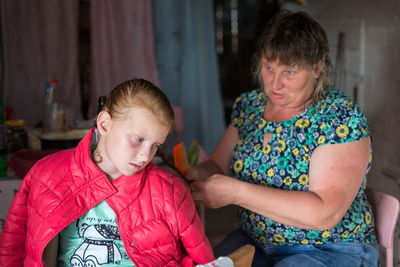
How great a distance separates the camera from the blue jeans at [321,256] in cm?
153

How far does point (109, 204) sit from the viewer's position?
4.30 feet

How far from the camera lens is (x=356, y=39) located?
294cm

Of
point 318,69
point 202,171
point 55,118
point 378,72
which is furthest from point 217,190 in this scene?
point 378,72

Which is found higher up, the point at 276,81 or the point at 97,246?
the point at 276,81

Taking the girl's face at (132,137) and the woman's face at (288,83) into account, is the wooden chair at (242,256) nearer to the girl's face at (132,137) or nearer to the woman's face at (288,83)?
the girl's face at (132,137)

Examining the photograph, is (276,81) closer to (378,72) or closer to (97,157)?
(97,157)

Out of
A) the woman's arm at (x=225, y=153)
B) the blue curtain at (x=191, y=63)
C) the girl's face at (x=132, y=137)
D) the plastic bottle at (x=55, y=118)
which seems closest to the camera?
the girl's face at (x=132, y=137)

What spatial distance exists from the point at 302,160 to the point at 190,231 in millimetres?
465

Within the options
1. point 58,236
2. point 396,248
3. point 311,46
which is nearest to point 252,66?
point 311,46

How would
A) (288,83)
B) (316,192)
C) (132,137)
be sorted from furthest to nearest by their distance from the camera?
(288,83) < (316,192) < (132,137)

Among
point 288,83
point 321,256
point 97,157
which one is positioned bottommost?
point 321,256

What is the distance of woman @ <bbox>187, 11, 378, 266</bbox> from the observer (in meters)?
1.50

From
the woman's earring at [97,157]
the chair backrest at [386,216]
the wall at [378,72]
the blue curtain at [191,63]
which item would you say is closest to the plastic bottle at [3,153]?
the woman's earring at [97,157]

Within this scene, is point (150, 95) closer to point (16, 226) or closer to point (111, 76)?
point (16, 226)
